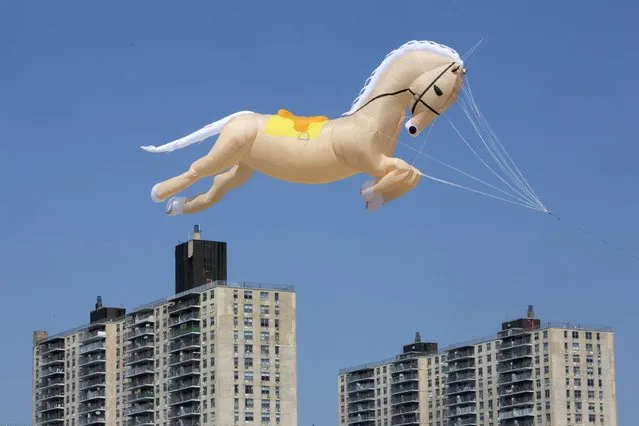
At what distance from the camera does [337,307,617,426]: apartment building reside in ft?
429

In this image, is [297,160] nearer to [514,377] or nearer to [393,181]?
[393,181]

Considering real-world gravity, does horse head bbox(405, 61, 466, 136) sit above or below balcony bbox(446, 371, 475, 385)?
below

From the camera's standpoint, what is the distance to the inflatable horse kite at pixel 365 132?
59.2ft

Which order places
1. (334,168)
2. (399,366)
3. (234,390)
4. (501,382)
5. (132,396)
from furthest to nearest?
(399,366) → (501,382) → (132,396) → (234,390) → (334,168)

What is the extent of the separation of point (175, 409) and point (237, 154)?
105364mm

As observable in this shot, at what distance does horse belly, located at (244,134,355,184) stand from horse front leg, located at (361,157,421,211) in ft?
1.09

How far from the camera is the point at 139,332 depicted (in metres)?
126

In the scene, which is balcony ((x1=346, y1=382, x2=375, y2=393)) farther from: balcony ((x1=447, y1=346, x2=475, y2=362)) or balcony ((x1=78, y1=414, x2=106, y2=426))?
balcony ((x1=78, y1=414, x2=106, y2=426))

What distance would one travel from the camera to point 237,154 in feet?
61.4

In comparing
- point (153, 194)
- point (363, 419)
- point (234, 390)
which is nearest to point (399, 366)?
point (363, 419)

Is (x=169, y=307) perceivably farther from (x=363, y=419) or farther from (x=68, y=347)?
(x=363, y=419)

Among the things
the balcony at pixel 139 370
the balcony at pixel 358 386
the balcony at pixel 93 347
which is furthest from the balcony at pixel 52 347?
the balcony at pixel 358 386

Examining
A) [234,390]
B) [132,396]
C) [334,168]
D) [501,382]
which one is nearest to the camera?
[334,168]

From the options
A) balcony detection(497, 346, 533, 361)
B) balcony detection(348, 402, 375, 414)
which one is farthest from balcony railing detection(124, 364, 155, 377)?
balcony detection(348, 402, 375, 414)
